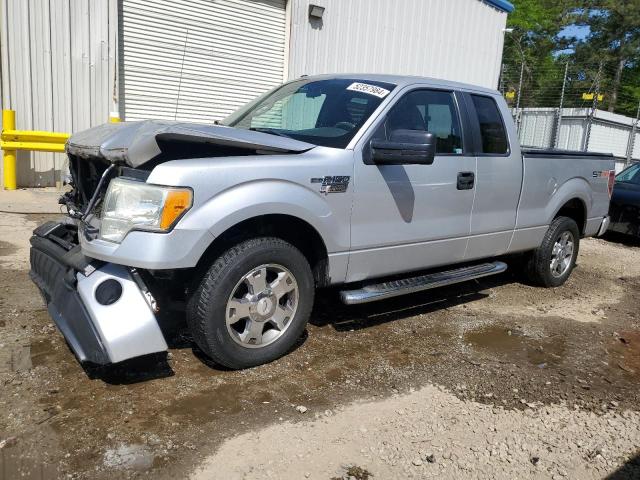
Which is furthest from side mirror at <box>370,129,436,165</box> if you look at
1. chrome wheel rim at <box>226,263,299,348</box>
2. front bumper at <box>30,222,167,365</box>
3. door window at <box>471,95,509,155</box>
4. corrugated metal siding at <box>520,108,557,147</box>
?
corrugated metal siding at <box>520,108,557,147</box>

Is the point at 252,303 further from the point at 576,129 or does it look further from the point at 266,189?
the point at 576,129

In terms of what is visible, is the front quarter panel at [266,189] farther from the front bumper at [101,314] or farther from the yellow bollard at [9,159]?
the yellow bollard at [9,159]

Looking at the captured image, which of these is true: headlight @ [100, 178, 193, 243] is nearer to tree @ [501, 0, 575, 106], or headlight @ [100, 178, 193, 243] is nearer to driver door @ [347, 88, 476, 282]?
driver door @ [347, 88, 476, 282]

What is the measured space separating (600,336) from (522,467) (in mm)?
2522

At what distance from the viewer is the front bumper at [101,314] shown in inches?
116

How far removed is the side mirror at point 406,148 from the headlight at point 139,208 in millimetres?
1375

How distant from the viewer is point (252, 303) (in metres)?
3.48

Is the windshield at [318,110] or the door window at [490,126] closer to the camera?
the windshield at [318,110]

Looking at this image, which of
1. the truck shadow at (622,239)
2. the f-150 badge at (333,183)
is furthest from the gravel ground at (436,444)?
the truck shadow at (622,239)

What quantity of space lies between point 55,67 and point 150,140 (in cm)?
696

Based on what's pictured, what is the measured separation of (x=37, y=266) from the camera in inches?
152

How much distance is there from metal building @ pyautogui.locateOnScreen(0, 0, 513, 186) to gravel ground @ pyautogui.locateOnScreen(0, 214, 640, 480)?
16.4 feet

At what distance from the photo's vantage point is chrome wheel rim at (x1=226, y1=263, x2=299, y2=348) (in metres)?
3.45

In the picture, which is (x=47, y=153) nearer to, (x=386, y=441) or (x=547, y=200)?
(x=547, y=200)
